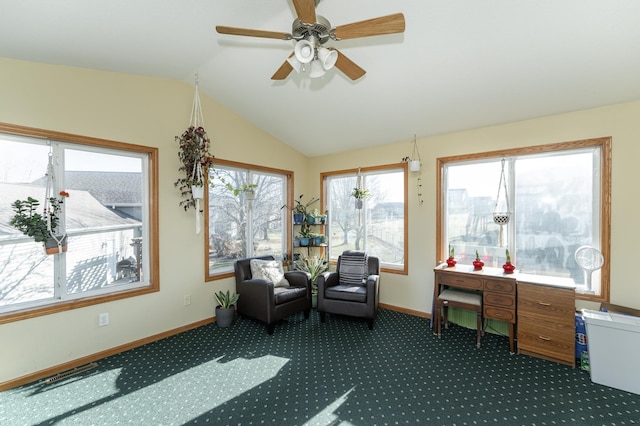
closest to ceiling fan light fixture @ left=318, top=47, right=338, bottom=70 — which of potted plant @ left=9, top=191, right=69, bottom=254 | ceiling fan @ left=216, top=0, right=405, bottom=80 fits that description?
ceiling fan @ left=216, top=0, right=405, bottom=80

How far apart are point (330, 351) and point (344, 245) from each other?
6.96ft

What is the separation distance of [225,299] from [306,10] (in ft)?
10.7

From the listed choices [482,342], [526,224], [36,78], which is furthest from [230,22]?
[482,342]

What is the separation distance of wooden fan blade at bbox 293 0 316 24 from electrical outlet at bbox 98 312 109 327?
126 inches

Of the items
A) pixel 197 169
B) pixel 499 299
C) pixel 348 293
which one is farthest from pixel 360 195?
pixel 197 169

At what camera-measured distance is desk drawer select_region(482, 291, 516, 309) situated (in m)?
2.88

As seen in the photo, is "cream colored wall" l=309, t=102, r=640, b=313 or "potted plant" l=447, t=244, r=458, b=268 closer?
"cream colored wall" l=309, t=102, r=640, b=313

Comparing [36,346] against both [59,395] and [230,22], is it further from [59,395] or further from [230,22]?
[230,22]

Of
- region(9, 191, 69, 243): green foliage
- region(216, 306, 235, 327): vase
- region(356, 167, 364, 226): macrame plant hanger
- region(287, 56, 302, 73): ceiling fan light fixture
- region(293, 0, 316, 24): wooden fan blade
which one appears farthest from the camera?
region(356, 167, 364, 226): macrame plant hanger

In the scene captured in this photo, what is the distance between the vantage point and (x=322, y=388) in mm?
2275

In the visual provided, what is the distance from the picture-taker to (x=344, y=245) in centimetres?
480

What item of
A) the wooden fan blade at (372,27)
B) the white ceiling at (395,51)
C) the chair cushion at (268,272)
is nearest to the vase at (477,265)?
the white ceiling at (395,51)

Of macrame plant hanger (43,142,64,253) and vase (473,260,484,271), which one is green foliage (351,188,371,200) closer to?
vase (473,260,484,271)

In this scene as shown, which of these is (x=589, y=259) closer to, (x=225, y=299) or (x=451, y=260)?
(x=451, y=260)
